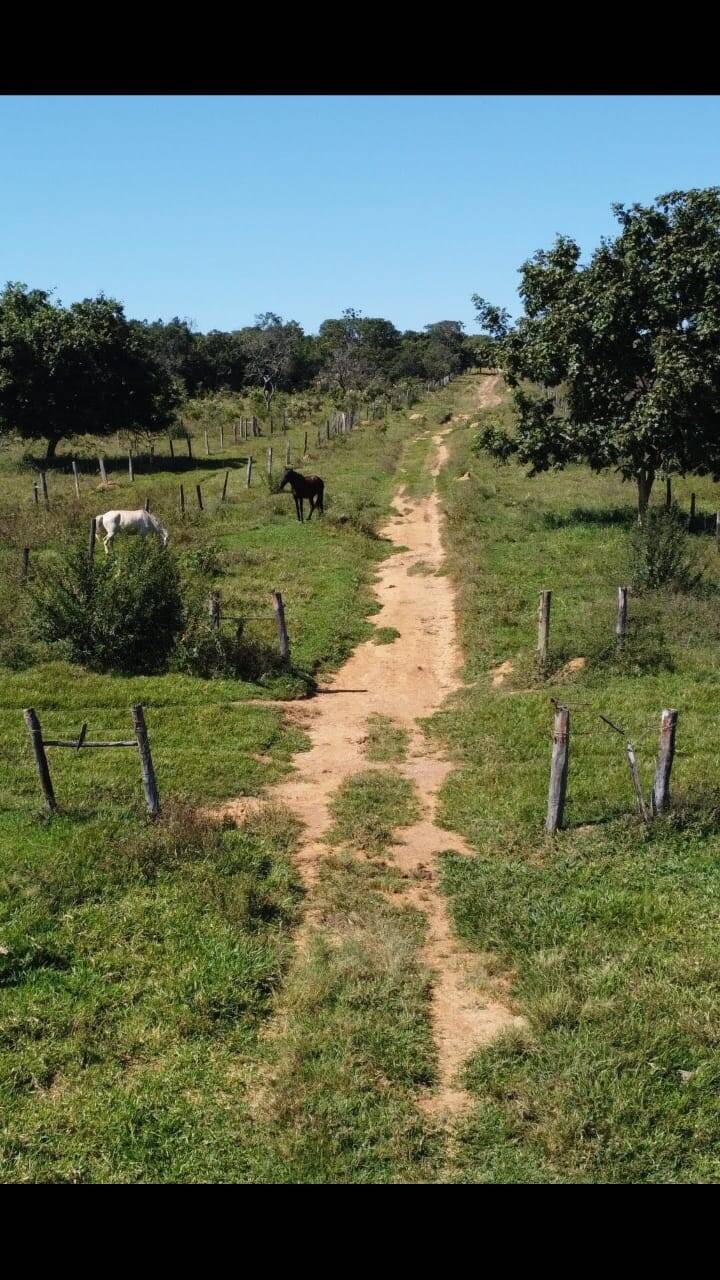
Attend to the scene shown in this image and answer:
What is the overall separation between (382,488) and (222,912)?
27.8 meters

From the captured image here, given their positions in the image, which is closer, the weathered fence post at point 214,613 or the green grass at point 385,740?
the green grass at point 385,740

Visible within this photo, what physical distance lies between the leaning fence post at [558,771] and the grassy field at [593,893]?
0.75ft

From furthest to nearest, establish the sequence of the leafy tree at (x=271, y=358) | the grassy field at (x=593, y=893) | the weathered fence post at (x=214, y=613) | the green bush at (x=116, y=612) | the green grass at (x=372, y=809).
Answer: the leafy tree at (x=271, y=358)
the weathered fence post at (x=214, y=613)
the green bush at (x=116, y=612)
the green grass at (x=372, y=809)
the grassy field at (x=593, y=893)

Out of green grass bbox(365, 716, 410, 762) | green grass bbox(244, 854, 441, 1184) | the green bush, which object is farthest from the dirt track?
the green bush

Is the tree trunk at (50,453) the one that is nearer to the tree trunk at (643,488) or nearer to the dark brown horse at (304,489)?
the dark brown horse at (304,489)

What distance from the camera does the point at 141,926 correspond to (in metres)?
8.61

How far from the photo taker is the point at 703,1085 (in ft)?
21.7

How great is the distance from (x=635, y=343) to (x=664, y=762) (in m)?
15.5

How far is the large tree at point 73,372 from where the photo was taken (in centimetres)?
3562

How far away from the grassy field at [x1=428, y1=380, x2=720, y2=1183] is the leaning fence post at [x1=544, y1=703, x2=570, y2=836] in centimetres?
23

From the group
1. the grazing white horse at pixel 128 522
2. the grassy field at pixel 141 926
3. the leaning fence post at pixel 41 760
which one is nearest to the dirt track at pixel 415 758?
the grassy field at pixel 141 926

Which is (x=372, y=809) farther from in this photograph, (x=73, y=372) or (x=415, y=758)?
(x=73, y=372)

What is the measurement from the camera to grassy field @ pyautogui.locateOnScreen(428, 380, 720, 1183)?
6.25 m

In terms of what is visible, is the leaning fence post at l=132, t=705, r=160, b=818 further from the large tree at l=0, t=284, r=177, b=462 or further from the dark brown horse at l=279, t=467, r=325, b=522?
the large tree at l=0, t=284, r=177, b=462
